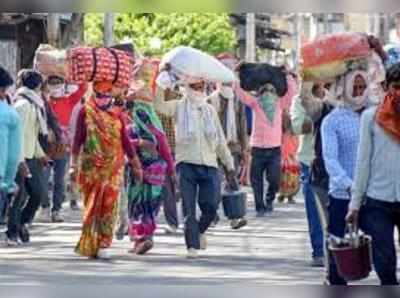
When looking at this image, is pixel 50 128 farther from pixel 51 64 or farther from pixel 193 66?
pixel 193 66

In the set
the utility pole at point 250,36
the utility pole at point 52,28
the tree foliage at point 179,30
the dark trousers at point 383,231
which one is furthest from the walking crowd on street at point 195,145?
the tree foliage at point 179,30

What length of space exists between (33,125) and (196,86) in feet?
7.44

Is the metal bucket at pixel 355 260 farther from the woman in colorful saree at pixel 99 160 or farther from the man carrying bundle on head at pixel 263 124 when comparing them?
the man carrying bundle on head at pixel 263 124

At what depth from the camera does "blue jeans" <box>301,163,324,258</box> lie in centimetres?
1177

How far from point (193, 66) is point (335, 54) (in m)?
2.74

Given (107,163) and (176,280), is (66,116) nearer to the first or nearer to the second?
(107,163)

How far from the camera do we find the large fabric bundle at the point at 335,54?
10.5 m

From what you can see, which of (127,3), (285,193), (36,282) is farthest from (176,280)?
(285,193)

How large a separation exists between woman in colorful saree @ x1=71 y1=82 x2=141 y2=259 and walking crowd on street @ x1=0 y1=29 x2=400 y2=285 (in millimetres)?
10

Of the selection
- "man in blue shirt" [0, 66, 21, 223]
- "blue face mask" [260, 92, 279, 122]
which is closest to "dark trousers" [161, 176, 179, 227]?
"man in blue shirt" [0, 66, 21, 223]

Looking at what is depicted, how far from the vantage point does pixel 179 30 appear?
143 ft

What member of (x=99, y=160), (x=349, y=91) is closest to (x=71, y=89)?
(x=99, y=160)

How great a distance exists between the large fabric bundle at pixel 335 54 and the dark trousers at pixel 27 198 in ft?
13.1

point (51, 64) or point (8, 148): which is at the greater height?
point (51, 64)
